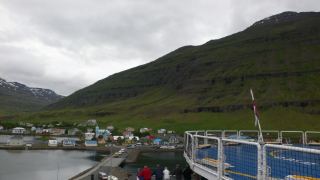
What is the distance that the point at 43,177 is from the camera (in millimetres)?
51500

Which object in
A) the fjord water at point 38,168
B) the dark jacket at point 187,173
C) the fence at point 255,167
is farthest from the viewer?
the fjord water at point 38,168

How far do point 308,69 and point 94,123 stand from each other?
171 metres

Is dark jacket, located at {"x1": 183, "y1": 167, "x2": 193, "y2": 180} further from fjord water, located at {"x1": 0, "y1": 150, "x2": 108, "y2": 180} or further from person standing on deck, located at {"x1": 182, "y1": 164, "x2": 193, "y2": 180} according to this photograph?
fjord water, located at {"x1": 0, "y1": 150, "x2": 108, "y2": 180}

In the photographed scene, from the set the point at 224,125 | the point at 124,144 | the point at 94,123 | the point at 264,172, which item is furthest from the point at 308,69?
the point at 264,172

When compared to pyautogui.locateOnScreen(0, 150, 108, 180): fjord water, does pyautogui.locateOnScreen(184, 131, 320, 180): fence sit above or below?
above

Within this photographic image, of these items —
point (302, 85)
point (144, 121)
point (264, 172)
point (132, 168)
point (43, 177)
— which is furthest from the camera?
point (144, 121)

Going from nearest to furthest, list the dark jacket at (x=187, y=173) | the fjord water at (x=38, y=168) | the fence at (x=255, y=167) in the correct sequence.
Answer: the fence at (x=255, y=167) < the dark jacket at (x=187, y=173) < the fjord water at (x=38, y=168)

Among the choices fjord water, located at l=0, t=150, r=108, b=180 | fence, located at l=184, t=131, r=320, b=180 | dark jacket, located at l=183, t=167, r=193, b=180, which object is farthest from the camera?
fjord water, located at l=0, t=150, r=108, b=180

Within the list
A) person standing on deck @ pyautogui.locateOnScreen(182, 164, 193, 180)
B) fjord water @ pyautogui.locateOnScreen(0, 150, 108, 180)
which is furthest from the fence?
fjord water @ pyautogui.locateOnScreen(0, 150, 108, 180)

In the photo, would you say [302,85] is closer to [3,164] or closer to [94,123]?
[94,123]

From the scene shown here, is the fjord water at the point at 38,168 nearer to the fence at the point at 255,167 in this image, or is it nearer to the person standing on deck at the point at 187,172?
the person standing on deck at the point at 187,172

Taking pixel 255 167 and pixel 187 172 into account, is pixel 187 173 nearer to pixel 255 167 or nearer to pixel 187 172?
pixel 187 172

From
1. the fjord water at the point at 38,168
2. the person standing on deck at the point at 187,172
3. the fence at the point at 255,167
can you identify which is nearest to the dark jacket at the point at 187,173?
the person standing on deck at the point at 187,172

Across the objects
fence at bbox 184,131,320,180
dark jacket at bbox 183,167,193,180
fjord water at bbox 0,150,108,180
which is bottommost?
fjord water at bbox 0,150,108,180
